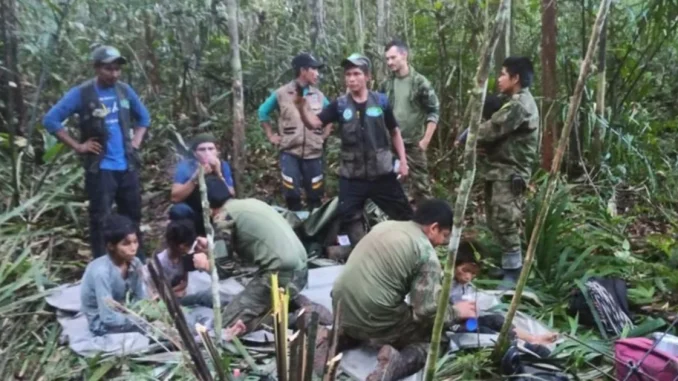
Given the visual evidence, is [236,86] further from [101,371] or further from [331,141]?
[101,371]

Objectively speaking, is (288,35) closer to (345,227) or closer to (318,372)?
(345,227)

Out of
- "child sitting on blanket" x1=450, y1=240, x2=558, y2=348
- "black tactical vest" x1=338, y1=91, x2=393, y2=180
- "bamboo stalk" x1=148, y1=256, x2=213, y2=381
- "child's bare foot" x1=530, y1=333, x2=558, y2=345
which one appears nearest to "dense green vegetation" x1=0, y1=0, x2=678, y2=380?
"child's bare foot" x1=530, y1=333, x2=558, y2=345

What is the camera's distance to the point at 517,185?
540cm

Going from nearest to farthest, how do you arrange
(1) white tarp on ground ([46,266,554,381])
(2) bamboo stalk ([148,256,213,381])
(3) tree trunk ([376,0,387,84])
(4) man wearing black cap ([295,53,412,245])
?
(2) bamboo stalk ([148,256,213,381]) → (1) white tarp on ground ([46,266,554,381]) → (4) man wearing black cap ([295,53,412,245]) → (3) tree trunk ([376,0,387,84])

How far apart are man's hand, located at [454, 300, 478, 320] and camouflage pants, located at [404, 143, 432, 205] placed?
8.77ft

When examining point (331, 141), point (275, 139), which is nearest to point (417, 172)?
point (275, 139)

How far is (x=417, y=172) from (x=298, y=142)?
3.55ft

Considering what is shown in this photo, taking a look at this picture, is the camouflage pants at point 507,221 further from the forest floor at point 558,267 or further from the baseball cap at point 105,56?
the baseball cap at point 105,56

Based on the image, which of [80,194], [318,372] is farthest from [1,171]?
[318,372]

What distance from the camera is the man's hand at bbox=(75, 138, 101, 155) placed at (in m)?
5.28

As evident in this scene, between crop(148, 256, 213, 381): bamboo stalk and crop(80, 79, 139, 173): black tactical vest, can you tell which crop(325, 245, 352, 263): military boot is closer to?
crop(80, 79, 139, 173): black tactical vest

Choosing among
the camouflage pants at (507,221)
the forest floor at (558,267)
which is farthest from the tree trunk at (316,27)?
the camouflage pants at (507,221)

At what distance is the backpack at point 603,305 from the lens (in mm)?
4496

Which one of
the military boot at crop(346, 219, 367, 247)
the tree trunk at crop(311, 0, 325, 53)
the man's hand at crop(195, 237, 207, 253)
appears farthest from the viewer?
the tree trunk at crop(311, 0, 325, 53)
